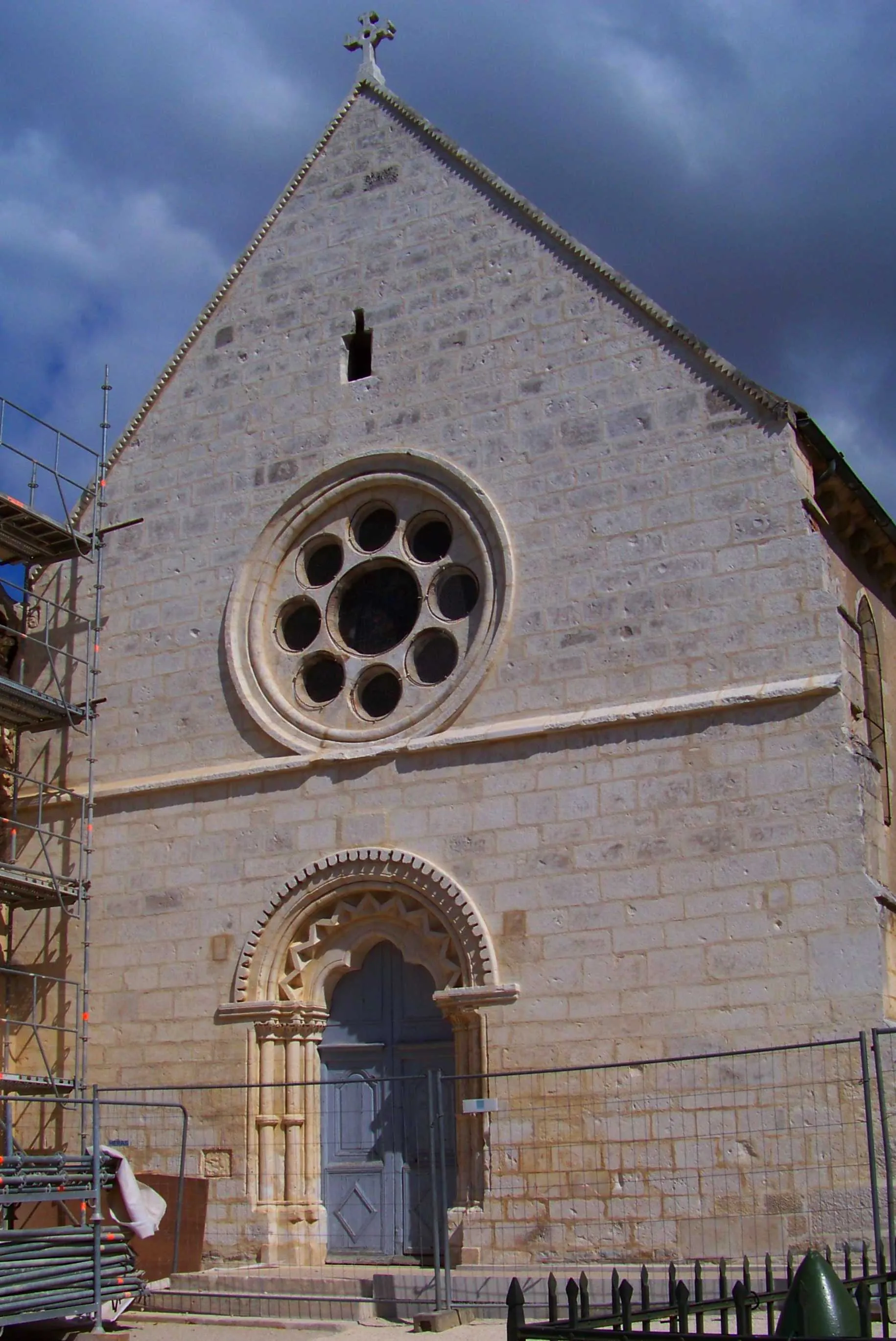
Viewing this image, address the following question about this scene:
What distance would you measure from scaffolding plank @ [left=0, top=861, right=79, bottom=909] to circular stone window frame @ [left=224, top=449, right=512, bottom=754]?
2.24 metres

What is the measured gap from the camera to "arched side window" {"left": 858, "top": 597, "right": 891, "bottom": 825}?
12.9m

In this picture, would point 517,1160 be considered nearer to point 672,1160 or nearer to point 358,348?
point 672,1160

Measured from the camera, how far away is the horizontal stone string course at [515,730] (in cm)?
1134

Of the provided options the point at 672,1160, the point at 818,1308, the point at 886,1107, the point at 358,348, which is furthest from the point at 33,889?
the point at 818,1308

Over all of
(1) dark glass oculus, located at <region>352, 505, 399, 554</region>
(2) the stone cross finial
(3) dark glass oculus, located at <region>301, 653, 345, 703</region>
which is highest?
(2) the stone cross finial

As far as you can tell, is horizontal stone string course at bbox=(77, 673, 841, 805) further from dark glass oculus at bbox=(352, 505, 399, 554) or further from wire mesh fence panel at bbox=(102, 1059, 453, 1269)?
wire mesh fence panel at bbox=(102, 1059, 453, 1269)

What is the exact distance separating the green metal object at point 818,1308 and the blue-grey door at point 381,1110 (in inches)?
262

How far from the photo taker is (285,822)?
13.1 metres

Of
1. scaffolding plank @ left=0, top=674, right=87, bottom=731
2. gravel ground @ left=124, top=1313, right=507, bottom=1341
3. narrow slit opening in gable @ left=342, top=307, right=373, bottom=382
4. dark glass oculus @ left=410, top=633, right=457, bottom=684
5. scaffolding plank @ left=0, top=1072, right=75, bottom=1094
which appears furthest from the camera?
narrow slit opening in gable @ left=342, top=307, right=373, bottom=382

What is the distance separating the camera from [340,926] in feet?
42.1

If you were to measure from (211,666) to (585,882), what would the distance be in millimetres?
4097

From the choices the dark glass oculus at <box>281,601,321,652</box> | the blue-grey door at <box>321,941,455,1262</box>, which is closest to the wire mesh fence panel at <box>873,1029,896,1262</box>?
the blue-grey door at <box>321,941,455,1262</box>

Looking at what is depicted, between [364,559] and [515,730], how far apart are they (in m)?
2.42

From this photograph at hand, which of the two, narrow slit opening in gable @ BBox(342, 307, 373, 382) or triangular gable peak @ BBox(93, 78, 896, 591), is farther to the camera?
narrow slit opening in gable @ BBox(342, 307, 373, 382)
